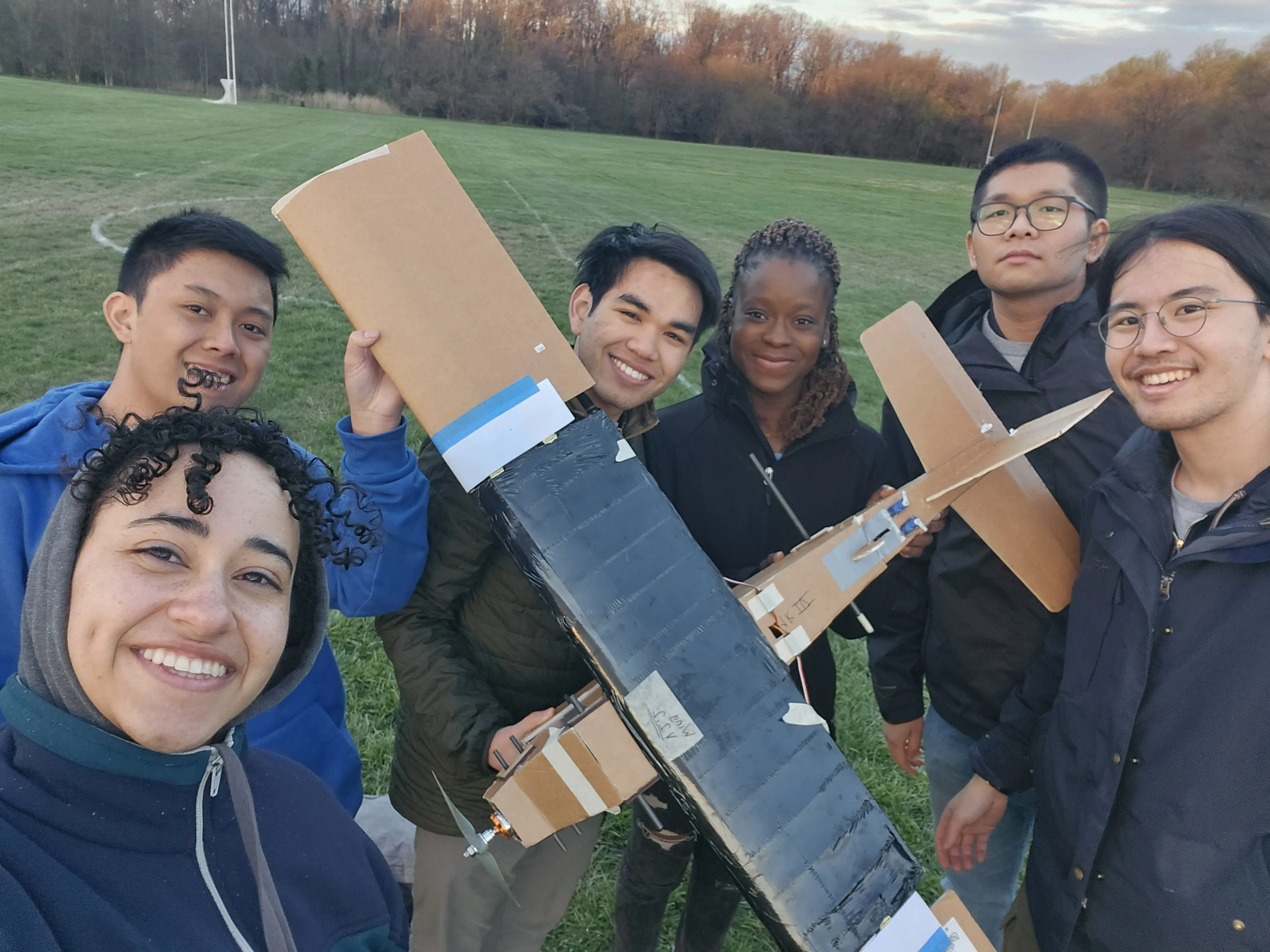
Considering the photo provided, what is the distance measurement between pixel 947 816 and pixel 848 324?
34.8 ft

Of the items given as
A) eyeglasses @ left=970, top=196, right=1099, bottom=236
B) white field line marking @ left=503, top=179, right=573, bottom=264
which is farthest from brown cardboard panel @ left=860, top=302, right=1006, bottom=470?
white field line marking @ left=503, top=179, right=573, bottom=264

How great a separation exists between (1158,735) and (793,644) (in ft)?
2.85

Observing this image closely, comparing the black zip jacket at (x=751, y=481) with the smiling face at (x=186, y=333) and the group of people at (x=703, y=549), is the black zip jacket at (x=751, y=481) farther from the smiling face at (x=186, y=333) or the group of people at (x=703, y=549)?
the smiling face at (x=186, y=333)

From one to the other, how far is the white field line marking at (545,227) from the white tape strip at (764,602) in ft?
38.1

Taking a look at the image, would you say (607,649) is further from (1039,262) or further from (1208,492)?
(1039,262)

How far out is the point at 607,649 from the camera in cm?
137

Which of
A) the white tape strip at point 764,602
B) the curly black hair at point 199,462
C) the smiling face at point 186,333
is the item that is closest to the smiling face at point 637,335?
the white tape strip at point 764,602

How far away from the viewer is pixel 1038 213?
2467 mm

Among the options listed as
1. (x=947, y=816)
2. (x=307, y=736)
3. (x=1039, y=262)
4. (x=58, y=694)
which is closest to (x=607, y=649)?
(x=58, y=694)

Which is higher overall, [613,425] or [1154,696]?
[613,425]

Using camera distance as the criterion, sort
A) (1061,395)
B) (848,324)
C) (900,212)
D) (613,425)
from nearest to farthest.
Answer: (613,425) → (1061,395) → (848,324) → (900,212)

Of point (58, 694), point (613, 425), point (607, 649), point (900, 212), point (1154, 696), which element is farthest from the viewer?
point (900, 212)

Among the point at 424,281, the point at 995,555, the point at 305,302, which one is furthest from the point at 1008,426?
the point at 305,302

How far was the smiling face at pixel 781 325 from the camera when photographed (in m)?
2.41
